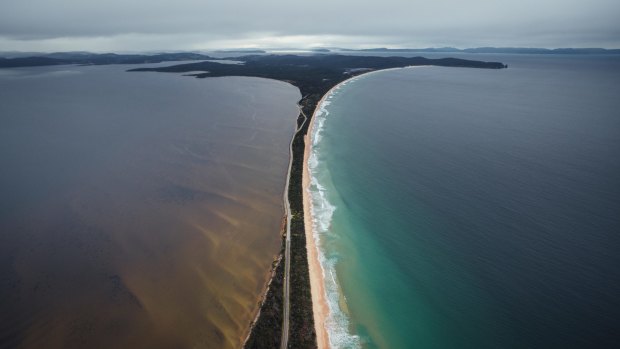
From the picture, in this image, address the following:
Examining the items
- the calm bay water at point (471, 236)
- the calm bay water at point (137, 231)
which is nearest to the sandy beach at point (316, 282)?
the calm bay water at point (471, 236)

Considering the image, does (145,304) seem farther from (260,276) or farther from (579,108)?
(579,108)

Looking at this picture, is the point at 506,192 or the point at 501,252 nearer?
the point at 501,252

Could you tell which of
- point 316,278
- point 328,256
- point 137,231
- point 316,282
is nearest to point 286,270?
point 316,278

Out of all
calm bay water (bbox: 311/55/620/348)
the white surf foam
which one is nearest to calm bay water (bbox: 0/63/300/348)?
the white surf foam

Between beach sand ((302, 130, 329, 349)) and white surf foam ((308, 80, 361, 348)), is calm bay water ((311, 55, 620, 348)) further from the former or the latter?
beach sand ((302, 130, 329, 349))

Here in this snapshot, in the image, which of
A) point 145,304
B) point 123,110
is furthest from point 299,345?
point 123,110

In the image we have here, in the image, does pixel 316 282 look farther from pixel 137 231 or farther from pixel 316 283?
pixel 137 231
